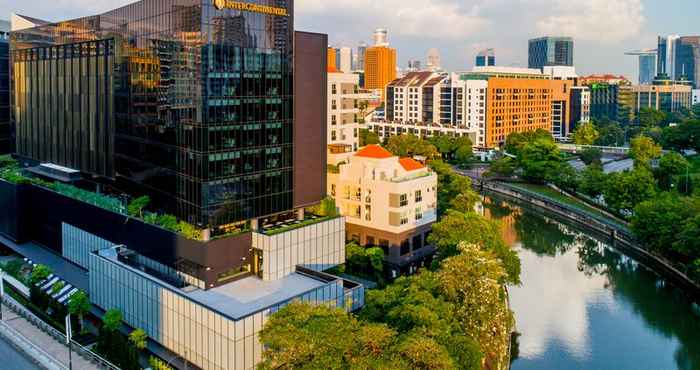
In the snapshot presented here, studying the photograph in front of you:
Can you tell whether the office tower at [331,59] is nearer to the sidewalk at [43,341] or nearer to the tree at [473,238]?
the tree at [473,238]

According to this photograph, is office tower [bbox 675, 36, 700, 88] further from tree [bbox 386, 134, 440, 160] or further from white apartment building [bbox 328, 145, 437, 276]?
white apartment building [bbox 328, 145, 437, 276]

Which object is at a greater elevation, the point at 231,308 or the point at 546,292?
the point at 231,308

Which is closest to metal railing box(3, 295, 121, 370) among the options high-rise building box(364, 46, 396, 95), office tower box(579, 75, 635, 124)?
office tower box(579, 75, 635, 124)

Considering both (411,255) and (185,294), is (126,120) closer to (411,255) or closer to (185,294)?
(185,294)

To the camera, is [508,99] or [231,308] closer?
[231,308]

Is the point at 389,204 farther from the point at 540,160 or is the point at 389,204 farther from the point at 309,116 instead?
the point at 540,160

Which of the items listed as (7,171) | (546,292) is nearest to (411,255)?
(546,292)
